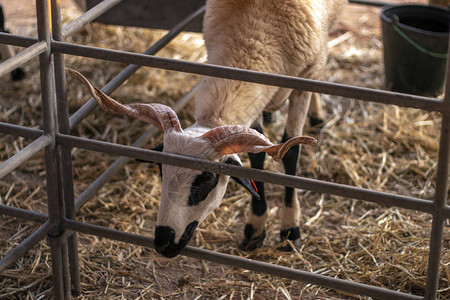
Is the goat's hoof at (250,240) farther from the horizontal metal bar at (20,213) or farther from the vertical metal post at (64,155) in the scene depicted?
the horizontal metal bar at (20,213)

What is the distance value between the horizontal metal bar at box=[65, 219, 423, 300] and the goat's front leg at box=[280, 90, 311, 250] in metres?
1.29

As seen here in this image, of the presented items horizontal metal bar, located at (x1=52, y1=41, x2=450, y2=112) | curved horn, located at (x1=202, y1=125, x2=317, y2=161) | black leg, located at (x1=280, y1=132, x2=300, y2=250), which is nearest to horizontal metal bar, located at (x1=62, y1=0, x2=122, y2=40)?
horizontal metal bar, located at (x1=52, y1=41, x2=450, y2=112)

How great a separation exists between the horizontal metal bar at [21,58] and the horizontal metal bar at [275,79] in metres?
0.08

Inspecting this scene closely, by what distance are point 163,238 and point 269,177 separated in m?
0.71

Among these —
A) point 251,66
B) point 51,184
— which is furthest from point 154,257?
point 251,66

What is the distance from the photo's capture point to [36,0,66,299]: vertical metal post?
2516 mm

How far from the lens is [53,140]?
8.82 ft

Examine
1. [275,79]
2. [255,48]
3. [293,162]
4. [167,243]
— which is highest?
[275,79]

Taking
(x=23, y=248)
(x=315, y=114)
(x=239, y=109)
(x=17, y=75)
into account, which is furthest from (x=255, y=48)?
(x=17, y=75)

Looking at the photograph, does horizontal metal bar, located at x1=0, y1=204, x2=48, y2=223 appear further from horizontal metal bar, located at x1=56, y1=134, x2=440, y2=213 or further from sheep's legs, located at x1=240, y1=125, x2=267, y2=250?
sheep's legs, located at x1=240, y1=125, x2=267, y2=250

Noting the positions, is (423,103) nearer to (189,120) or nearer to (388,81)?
(189,120)

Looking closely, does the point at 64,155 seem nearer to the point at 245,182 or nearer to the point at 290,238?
the point at 245,182

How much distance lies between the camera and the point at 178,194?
2.86 meters

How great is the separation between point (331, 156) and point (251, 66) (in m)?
1.77
